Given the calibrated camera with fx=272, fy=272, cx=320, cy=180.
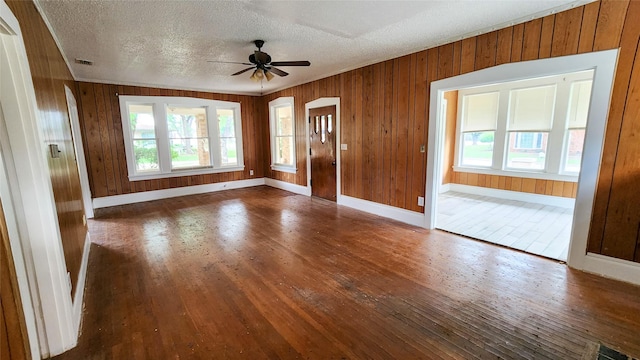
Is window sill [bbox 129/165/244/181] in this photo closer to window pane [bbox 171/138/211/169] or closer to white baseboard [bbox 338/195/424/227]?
window pane [bbox 171/138/211/169]

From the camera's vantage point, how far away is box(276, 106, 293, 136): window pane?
6.66 metres

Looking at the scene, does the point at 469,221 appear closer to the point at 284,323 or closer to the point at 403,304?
the point at 403,304

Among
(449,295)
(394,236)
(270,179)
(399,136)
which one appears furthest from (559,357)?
(270,179)

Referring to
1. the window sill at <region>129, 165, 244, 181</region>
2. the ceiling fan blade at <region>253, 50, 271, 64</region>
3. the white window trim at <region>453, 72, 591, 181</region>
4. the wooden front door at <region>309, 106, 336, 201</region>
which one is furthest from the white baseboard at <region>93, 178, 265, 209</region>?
the white window trim at <region>453, 72, 591, 181</region>

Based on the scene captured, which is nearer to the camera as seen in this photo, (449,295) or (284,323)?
(284,323)

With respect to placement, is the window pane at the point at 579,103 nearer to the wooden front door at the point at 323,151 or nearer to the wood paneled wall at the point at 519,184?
the wood paneled wall at the point at 519,184

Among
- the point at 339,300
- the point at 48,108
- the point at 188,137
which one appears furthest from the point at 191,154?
the point at 339,300

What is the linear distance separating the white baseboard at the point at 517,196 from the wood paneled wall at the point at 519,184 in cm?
6

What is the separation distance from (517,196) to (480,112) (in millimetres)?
1915

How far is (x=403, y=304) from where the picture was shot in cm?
216

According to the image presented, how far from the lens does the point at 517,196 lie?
538cm

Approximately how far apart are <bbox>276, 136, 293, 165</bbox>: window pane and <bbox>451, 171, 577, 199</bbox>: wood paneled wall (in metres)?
3.95

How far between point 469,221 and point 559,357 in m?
2.71

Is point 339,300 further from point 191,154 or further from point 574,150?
point 191,154
